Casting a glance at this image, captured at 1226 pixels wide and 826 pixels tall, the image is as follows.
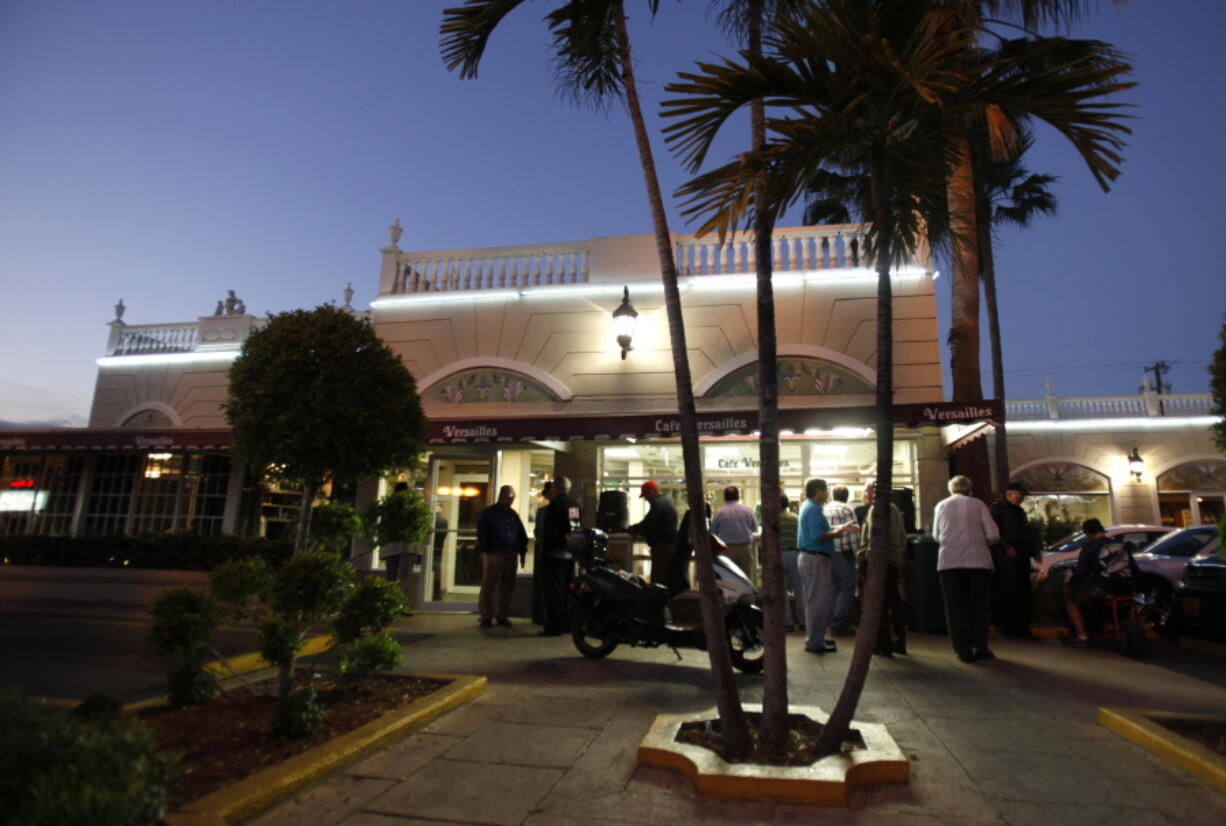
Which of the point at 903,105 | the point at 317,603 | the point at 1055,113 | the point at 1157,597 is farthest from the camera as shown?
the point at 1157,597

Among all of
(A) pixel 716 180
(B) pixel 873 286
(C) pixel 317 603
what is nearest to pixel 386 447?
(C) pixel 317 603

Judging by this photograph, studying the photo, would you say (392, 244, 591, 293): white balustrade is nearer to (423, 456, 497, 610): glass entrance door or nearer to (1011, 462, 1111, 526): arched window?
(423, 456, 497, 610): glass entrance door

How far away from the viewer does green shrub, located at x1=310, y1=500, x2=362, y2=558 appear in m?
5.34

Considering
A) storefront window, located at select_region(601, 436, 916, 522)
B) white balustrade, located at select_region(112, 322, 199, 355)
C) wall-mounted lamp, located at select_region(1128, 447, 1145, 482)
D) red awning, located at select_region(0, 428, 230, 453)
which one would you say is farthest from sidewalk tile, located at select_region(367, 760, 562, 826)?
wall-mounted lamp, located at select_region(1128, 447, 1145, 482)

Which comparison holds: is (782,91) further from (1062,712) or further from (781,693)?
(1062,712)

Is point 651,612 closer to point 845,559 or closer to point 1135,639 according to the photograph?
point 845,559

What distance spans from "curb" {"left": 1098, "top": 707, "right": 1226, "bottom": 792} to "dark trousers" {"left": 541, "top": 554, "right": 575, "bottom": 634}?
513cm

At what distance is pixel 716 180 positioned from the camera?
3.51m

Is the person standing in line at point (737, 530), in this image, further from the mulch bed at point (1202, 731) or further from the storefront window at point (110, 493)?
the storefront window at point (110, 493)

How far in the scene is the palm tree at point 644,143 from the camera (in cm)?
357

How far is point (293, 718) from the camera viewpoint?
3.68 m

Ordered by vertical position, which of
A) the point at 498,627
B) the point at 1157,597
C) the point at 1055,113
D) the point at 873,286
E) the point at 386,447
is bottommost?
the point at 498,627

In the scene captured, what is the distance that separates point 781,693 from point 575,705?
180 cm

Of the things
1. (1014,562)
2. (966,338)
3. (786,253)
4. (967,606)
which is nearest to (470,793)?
(967,606)
